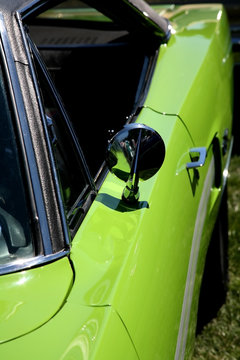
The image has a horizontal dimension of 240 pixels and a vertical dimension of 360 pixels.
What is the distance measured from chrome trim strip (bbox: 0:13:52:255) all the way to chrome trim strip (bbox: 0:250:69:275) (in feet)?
0.06

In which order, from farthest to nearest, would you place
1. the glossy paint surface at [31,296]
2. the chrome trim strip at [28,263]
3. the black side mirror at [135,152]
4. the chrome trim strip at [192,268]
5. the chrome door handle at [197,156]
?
1. the chrome door handle at [197,156]
2. the chrome trim strip at [192,268]
3. the black side mirror at [135,152]
4. the chrome trim strip at [28,263]
5. the glossy paint surface at [31,296]

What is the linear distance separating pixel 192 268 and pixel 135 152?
0.52 metres

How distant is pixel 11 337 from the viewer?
121cm

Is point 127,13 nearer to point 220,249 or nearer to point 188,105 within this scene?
point 188,105

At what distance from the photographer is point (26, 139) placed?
145 cm

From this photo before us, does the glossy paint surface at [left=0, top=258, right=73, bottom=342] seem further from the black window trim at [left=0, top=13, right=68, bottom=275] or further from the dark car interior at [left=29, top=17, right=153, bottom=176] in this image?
the dark car interior at [left=29, top=17, right=153, bottom=176]

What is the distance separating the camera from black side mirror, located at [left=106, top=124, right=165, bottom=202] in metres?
1.51

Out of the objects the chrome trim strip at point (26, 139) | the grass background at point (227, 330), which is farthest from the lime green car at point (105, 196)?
the grass background at point (227, 330)

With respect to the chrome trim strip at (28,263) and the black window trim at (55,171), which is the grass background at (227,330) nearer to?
the black window trim at (55,171)

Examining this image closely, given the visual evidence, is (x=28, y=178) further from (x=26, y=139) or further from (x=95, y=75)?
(x=95, y=75)

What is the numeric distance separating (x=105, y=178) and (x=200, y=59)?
2.97 ft

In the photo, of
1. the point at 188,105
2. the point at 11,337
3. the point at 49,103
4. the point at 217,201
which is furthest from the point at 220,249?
the point at 11,337

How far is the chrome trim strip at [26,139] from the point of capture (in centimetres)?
141

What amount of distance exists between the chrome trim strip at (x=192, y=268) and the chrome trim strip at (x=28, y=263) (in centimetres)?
45
